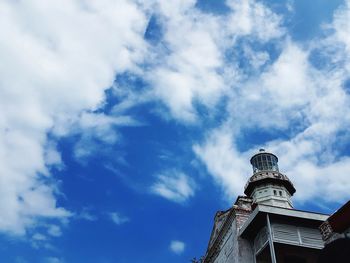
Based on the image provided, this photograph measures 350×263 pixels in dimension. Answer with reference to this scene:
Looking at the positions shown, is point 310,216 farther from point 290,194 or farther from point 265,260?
point 290,194

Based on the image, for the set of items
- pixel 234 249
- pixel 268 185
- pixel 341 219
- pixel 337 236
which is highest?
pixel 268 185

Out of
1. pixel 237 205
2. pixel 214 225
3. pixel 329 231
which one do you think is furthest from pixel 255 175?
pixel 329 231

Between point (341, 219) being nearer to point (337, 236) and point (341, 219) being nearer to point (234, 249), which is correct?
point (337, 236)

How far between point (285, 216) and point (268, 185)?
23.5 m

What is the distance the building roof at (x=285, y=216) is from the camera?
→ 19750mm

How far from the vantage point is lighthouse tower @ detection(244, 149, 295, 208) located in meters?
41.8

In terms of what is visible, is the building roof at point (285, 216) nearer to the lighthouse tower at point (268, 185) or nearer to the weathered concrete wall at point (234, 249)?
the weathered concrete wall at point (234, 249)

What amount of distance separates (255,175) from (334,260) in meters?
32.6

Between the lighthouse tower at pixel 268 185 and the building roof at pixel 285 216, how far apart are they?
68.9 feet

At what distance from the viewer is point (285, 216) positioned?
65.0 ft

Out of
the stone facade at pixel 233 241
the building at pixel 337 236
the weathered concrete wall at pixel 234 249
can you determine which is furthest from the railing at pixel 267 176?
the building at pixel 337 236

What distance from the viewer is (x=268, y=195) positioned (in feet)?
137

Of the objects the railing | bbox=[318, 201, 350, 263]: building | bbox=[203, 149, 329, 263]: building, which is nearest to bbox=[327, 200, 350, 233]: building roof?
bbox=[318, 201, 350, 263]: building

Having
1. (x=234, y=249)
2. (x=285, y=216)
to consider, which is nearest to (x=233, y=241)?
(x=234, y=249)
